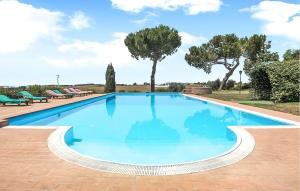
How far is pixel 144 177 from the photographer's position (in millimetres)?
4535

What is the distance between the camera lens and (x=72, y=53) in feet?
94.8

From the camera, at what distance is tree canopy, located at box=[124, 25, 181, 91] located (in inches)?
1420

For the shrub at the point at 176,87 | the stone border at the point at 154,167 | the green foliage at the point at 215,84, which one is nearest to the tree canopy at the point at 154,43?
the shrub at the point at 176,87

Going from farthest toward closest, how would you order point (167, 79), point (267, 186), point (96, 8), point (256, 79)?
point (167, 79) → point (256, 79) → point (96, 8) → point (267, 186)

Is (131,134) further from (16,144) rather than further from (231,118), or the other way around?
(231,118)

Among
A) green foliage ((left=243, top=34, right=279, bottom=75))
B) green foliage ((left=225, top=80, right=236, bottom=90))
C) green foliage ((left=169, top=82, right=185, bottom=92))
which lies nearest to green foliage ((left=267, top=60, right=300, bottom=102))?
green foliage ((left=243, top=34, right=279, bottom=75))

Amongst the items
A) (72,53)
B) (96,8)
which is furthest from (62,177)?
(72,53)

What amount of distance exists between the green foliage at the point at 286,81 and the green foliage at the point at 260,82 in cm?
179

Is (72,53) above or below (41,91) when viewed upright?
above

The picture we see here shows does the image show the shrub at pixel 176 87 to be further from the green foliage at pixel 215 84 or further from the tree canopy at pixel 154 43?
the green foliage at pixel 215 84

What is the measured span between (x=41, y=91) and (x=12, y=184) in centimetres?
1937

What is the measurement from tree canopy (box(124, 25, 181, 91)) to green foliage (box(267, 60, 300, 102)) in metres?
20.3

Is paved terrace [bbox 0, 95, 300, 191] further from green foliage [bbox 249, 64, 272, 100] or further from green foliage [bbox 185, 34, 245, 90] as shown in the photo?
green foliage [bbox 185, 34, 245, 90]

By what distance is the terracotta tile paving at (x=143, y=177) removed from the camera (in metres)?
4.14
